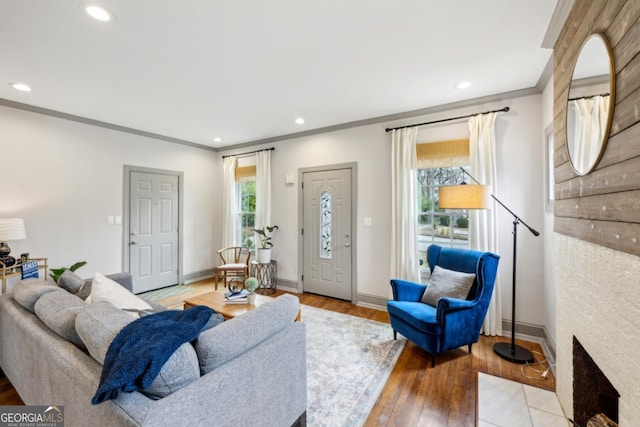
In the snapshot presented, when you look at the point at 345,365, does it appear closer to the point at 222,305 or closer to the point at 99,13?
the point at 222,305

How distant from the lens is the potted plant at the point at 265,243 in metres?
4.57

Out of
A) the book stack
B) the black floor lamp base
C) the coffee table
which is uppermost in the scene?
the book stack

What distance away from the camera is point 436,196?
3484 mm

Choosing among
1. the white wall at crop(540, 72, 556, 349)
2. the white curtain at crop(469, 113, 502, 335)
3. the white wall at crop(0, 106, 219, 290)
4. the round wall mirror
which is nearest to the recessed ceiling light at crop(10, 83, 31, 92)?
the white wall at crop(0, 106, 219, 290)

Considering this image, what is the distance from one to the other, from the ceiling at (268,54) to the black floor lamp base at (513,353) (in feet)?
8.66

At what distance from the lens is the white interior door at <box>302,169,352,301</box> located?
4.13 meters

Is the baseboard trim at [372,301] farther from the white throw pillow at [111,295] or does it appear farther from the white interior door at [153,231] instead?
the white interior door at [153,231]

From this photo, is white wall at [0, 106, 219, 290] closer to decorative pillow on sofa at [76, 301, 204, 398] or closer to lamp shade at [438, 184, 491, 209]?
decorative pillow on sofa at [76, 301, 204, 398]

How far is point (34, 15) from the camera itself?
182cm

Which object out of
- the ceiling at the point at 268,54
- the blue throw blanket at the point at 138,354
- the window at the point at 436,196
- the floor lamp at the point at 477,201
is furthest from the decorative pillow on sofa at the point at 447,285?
the blue throw blanket at the point at 138,354

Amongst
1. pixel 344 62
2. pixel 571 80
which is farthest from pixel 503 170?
pixel 344 62

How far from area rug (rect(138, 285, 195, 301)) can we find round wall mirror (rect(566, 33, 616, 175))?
4985 mm

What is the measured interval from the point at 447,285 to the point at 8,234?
→ 4.68 metres

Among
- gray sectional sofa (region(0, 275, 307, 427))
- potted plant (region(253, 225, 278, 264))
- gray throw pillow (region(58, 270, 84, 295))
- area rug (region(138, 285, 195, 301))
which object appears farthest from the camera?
potted plant (region(253, 225, 278, 264))
